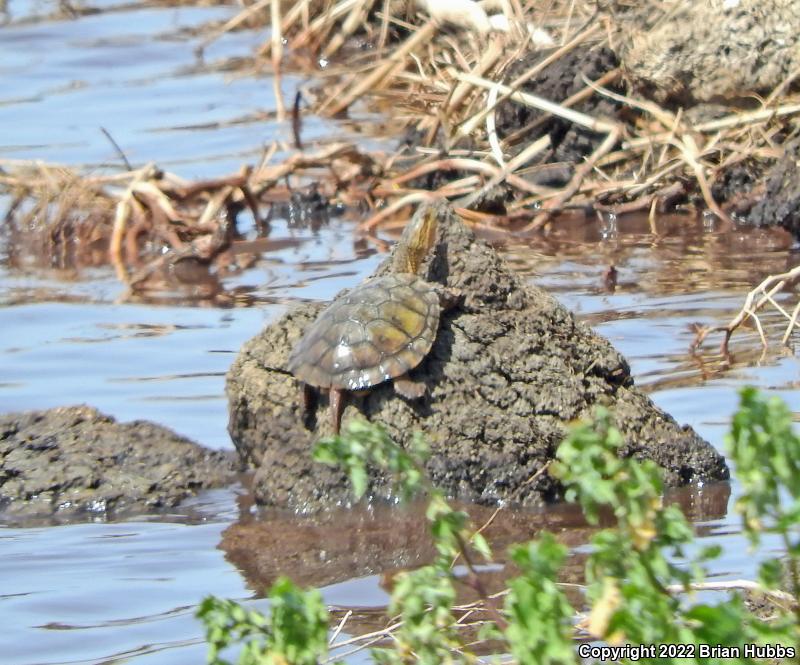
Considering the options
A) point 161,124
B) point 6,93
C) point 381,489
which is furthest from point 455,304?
point 6,93

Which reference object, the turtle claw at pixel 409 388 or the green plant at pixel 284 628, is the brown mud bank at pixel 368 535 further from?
the green plant at pixel 284 628

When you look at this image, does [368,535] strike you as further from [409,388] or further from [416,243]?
[416,243]

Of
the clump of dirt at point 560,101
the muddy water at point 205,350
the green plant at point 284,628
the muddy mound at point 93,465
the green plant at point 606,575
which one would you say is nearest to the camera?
the green plant at point 606,575

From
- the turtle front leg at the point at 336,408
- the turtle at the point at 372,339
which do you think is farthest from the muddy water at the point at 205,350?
the turtle at the point at 372,339

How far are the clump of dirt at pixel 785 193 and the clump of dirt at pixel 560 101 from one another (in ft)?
3.92

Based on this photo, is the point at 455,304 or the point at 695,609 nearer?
the point at 695,609

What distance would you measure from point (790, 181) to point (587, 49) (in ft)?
5.75

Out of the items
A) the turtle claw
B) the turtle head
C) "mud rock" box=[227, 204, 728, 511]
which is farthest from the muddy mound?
the turtle head

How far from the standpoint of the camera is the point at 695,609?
7.63 feet

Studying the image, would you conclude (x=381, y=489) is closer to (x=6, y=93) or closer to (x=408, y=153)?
(x=408, y=153)

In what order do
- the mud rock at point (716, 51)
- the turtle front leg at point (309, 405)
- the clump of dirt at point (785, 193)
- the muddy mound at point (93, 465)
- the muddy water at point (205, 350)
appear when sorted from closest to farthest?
the muddy water at point (205, 350), the turtle front leg at point (309, 405), the muddy mound at point (93, 465), the clump of dirt at point (785, 193), the mud rock at point (716, 51)

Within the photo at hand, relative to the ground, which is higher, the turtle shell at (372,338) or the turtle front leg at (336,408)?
the turtle shell at (372,338)

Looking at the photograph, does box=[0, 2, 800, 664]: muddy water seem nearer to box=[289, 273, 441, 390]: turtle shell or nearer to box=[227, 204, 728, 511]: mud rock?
box=[227, 204, 728, 511]: mud rock

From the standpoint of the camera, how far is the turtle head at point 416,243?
→ 17.0 feet
